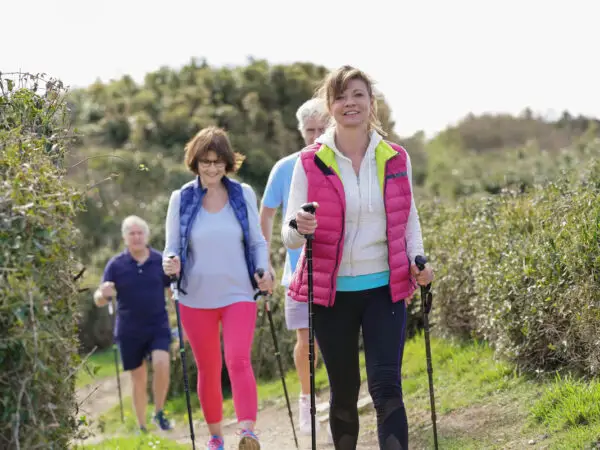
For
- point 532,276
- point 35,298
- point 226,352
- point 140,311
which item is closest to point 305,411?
point 226,352

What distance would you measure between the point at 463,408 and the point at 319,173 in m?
2.94

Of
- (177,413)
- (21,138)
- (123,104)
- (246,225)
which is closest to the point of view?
(21,138)

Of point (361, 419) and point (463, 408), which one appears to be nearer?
point (463, 408)

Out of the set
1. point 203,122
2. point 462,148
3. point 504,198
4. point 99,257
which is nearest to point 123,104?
point 203,122

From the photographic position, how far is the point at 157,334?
9.25m

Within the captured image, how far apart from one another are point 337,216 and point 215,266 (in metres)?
1.56

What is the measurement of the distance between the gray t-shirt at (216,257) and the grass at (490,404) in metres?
1.85

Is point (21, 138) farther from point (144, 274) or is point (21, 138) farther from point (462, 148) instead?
point (462, 148)

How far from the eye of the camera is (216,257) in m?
6.28

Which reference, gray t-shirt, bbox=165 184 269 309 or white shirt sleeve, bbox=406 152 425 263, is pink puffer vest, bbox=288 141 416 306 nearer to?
white shirt sleeve, bbox=406 152 425 263

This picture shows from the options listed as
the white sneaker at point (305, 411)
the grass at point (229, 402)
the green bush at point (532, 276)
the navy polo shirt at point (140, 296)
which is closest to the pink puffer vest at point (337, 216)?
the green bush at point (532, 276)

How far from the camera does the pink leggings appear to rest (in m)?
6.15

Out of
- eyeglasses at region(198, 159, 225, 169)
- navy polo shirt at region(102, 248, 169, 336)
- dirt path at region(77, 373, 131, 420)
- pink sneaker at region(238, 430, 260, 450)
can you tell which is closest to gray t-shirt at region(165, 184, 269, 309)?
eyeglasses at region(198, 159, 225, 169)

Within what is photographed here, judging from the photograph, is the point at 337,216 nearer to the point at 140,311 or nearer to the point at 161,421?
the point at 140,311
